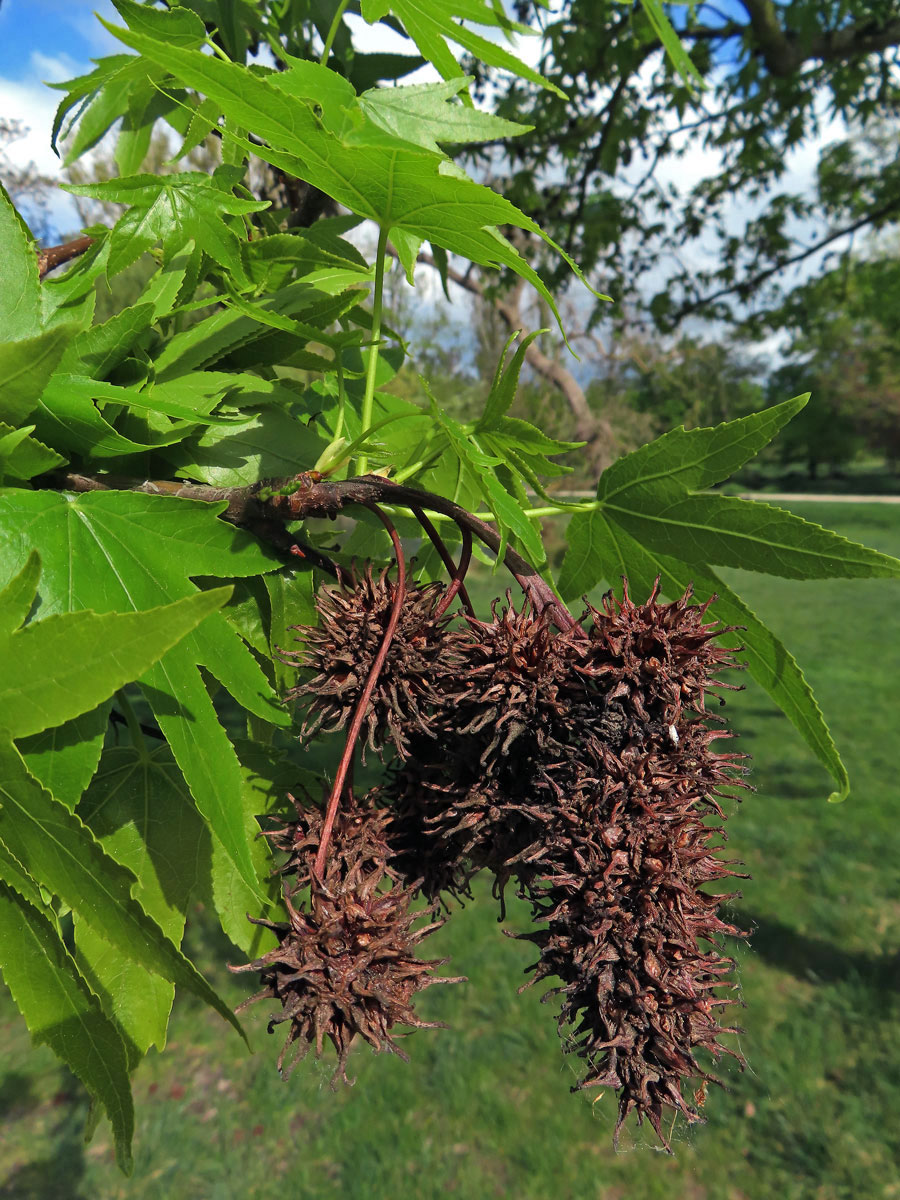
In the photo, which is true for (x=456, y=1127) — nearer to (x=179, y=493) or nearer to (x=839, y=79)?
(x=179, y=493)

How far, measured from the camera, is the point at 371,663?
82cm

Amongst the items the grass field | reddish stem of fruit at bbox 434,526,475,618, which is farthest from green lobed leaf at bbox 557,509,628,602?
the grass field

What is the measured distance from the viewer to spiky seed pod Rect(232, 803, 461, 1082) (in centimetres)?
69

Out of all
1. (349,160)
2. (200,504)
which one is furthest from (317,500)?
(349,160)

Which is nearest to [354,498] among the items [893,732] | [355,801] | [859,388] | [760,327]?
[355,801]

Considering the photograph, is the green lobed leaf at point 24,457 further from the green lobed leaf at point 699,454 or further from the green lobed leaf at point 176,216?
the green lobed leaf at point 699,454

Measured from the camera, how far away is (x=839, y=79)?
455cm

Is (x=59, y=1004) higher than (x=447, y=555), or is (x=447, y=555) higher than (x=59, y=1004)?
(x=447, y=555)

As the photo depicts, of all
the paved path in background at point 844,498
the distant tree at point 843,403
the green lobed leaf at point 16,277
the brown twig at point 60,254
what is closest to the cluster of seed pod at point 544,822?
the green lobed leaf at point 16,277

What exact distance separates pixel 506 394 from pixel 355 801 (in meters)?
0.46

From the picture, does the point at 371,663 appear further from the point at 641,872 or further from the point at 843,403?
the point at 843,403

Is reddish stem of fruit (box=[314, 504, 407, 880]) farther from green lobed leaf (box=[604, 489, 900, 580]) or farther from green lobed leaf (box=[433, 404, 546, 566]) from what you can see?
green lobed leaf (box=[604, 489, 900, 580])

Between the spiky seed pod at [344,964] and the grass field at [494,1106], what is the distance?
2009 mm

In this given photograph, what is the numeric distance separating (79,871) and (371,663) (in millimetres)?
318
